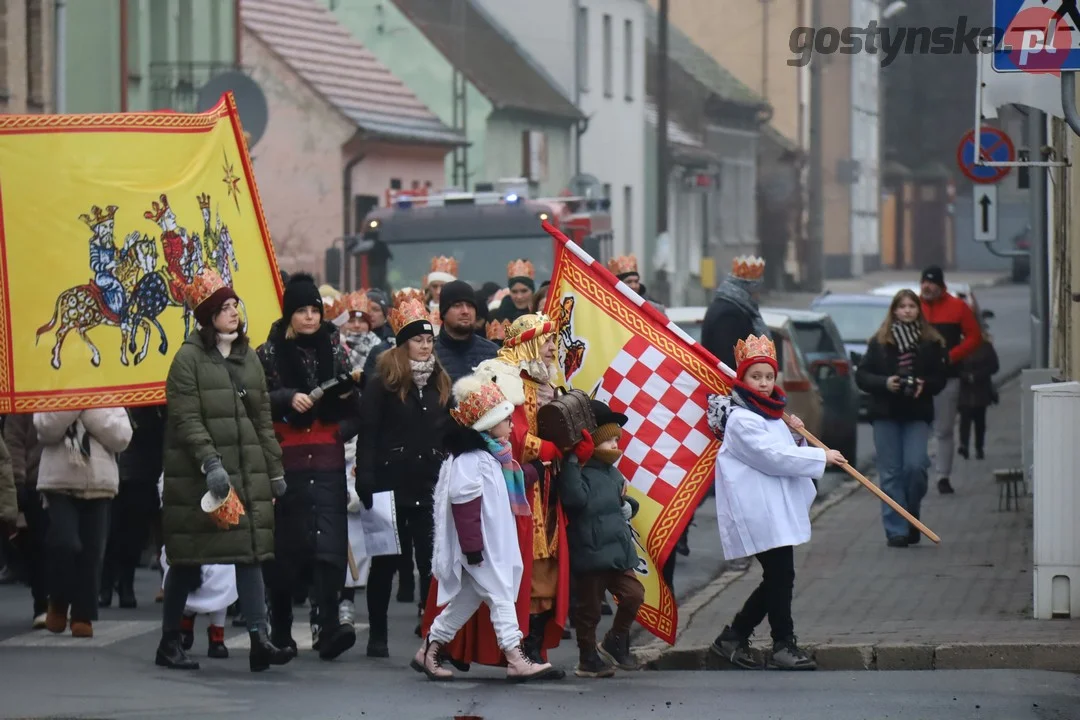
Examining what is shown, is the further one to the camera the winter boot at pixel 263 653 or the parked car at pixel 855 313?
the parked car at pixel 855 313

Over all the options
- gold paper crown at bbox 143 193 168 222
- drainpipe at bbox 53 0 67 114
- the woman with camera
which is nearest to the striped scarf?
gold paper crown at bbox 143 193 168 222

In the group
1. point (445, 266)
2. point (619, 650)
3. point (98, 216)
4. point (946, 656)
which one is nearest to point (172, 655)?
point (619, 650)

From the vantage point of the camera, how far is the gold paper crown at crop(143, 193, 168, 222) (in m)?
11.0

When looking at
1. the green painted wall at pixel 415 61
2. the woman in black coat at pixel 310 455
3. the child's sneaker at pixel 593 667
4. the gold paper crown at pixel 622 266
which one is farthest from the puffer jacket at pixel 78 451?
the green painted wall at pixel 415 61

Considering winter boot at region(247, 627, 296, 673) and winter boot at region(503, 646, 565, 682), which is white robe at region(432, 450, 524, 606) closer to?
winter boot at region(503, 646, 565, 682)

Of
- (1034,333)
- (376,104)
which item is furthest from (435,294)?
(376,104)

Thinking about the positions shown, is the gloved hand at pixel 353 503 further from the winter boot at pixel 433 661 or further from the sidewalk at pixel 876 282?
the sidewalk at pixel 876 282

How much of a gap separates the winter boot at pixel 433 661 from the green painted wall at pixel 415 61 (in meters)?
35.8

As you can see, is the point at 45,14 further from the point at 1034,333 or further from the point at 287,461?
the point at 287,461

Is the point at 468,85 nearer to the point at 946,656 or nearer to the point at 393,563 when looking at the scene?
the point at 393,563

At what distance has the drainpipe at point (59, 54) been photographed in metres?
25.2

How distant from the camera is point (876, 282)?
75312mm

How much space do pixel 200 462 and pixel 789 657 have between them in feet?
8.83

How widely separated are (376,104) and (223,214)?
3090cm
